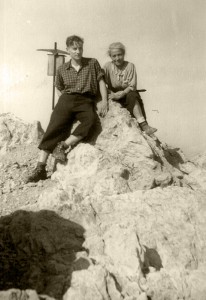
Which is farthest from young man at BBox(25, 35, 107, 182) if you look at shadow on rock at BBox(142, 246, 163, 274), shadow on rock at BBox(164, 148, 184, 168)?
shadow on rock at BBox(142, 246, 163, 274)

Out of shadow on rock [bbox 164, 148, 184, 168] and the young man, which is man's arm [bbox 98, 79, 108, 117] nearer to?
the young man

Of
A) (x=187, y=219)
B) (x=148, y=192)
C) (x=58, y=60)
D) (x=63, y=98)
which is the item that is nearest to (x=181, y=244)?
(x=187, y=219)

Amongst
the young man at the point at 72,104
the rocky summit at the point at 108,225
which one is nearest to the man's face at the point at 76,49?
the young man at the point at 72,104

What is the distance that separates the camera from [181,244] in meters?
5.49

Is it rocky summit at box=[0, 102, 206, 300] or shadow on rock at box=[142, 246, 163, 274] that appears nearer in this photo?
rocky summit at box=[0, 102, 206, 300]

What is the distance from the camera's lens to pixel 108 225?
17.9ft

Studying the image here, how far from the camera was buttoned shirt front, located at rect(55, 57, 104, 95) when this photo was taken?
7250 millimetres

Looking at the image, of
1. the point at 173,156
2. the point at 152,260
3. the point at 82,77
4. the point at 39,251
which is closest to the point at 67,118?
the point at 82,77

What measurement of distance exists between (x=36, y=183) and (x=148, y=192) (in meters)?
2.10

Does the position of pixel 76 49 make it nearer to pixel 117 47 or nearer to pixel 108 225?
pixel 117 47

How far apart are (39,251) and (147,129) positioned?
3479 mm

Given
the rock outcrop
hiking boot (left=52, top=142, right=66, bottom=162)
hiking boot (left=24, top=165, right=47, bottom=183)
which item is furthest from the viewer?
the rock outcrop

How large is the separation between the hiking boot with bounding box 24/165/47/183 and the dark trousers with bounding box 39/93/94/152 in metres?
0.38

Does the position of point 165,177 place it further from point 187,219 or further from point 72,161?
point 72,161
